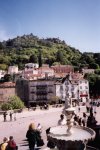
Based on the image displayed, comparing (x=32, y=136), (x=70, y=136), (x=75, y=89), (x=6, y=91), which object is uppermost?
(x=75, y=89)

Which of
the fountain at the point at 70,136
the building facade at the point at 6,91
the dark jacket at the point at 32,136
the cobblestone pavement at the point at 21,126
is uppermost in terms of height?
the building facade at the point at 6,91

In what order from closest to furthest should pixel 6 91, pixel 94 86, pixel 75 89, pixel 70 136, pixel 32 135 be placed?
pixel 70 136 < pixel 32 135 < pixel 6 91 < pixel 75 89 < pixel 94 86

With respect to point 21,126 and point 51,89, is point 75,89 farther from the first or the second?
point 21,126

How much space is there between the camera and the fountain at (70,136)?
1148cm

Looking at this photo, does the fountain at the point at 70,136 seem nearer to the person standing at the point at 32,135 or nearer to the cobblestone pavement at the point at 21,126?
the person standing at the point at 32,135

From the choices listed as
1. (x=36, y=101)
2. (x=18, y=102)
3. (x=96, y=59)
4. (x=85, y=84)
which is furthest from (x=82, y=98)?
(x=96, y=59)

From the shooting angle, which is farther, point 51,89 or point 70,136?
point 51,89

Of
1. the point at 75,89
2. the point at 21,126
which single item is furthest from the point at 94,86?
the point at 21,126

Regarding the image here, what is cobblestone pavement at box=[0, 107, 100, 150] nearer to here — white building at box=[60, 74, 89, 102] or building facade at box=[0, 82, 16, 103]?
white building at box=[60, 74, 89, 102]

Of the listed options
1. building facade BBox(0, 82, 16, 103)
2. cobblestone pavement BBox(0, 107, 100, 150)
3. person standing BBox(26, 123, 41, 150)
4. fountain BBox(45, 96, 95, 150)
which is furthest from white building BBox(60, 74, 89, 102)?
fountain BBox(45, 96, 95, 150)

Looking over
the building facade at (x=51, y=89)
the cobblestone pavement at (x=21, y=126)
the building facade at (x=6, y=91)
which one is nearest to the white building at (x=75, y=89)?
the building facade at (x=51, y=89)

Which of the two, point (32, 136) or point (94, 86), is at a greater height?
point (94, 86)

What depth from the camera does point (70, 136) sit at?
11969 millimetres

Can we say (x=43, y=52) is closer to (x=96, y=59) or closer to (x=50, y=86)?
(x=96, y=59)
